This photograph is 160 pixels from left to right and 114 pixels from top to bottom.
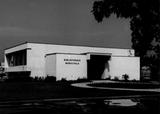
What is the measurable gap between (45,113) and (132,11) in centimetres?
462

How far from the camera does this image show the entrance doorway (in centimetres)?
5972

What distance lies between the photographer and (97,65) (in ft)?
202

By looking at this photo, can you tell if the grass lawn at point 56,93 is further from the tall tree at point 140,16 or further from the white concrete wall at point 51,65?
the white concrete wall at point 51,65

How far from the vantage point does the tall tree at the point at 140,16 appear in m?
9.02

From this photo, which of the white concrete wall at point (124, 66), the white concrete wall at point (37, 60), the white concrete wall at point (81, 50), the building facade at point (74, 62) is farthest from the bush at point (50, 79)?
the white concrete wall at point (124, 66)

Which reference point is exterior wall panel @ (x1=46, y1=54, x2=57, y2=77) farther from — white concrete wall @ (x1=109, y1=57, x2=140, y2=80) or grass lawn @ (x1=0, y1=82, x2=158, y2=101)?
grass lawn @ (x1=0, y1=82, x2=158, y2=101)

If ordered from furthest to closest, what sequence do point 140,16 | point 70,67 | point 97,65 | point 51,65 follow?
1. point 97,65
2. point 51,65
3. point 70,67
4. point 140,16

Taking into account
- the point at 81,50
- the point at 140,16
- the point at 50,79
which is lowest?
the point at 50,79

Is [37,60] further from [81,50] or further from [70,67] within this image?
[81,50]

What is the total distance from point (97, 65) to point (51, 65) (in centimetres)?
1085

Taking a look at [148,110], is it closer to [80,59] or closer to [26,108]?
[26,108]

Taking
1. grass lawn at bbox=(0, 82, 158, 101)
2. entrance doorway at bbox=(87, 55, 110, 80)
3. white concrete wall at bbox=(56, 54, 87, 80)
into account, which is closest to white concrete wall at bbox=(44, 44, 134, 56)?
entrance doorway at bbox=(87, 55, 110, 80)

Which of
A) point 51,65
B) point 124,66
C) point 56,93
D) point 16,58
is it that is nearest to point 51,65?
point 51,65

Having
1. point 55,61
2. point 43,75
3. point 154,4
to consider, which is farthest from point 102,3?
point 43,75
